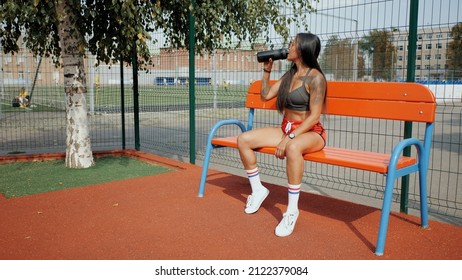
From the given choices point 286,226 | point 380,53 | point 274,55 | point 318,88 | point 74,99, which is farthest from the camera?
point 74,99

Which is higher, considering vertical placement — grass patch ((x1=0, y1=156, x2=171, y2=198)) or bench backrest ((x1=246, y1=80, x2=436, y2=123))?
bench backrest ((x1=246, y1=80, x2=436, y2=123))

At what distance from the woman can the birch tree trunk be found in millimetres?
3035

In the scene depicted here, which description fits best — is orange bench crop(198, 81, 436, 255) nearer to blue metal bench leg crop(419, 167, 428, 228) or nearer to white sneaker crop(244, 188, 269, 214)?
blue metal bench leg crop(419, 167, 428, 228)

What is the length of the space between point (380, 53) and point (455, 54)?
0.77 m

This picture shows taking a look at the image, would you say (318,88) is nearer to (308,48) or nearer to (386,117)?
(308,48)

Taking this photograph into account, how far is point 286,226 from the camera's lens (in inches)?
136

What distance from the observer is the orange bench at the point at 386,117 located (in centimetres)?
309

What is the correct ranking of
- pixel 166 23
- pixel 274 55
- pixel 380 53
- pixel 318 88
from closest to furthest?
pixel 318 88 < pixel 274 55 < pixel 380 53 < pixel 166 23

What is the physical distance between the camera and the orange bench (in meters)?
3.09

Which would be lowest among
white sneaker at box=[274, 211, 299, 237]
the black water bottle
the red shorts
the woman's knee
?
white sneaker at box=[274, 211, 299, 237]

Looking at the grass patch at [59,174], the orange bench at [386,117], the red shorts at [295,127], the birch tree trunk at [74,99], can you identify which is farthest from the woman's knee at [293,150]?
the birch tree trunk at [74,99]

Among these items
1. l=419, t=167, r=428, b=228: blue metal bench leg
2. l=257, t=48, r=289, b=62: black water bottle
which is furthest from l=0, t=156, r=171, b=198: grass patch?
l=419, t=167, r=428, b=228: blue metal bench leg

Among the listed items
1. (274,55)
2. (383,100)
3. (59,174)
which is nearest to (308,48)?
(274,55)

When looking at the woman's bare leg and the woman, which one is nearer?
the woman
